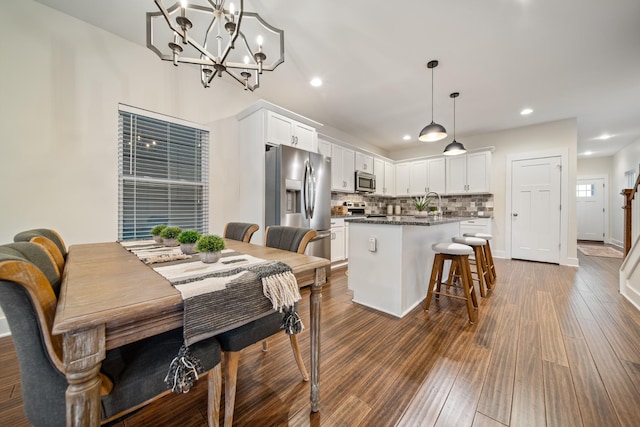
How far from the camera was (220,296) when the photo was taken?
31.1 inches

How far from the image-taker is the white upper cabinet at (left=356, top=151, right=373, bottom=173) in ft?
16.8

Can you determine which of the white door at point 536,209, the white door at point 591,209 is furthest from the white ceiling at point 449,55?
the white door at point 591,209

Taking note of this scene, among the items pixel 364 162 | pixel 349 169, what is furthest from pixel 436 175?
pixel 349 169

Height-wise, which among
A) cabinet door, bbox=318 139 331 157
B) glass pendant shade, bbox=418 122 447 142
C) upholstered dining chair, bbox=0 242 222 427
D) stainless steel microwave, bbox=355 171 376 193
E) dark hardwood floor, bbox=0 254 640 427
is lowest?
dark hardwood floor, bbox=0 254 640 427

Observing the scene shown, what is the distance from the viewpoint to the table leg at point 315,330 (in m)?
Answer: 1.18

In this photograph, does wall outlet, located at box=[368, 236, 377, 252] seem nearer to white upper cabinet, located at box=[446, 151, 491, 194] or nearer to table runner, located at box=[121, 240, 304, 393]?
table runner, located at box=[121, 240, 304, 393]

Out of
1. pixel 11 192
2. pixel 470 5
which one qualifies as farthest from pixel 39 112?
pixel 470 5

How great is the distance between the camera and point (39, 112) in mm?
2035

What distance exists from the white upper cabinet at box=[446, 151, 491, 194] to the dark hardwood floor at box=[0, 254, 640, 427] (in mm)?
3011

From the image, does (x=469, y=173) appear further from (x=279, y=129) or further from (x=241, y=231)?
(x=241, y=231)

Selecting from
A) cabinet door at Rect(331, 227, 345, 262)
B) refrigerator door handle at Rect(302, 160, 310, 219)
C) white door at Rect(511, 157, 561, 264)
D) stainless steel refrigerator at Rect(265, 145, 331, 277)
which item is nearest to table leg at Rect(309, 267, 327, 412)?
stainless steel refrigerator at Rect(265, 145, 331, 277)

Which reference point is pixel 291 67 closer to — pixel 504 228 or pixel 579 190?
pixel 504 228

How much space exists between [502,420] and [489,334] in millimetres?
941

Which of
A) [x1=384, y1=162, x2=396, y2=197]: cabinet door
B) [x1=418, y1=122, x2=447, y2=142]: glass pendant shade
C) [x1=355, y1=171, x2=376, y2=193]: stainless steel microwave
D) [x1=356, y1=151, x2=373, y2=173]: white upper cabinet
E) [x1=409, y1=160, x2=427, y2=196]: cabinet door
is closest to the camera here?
[x1=418, y1=122, x2=447, y2=142]: glass pendant shade
